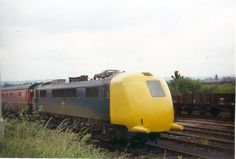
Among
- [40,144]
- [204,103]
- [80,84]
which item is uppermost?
[80,84]

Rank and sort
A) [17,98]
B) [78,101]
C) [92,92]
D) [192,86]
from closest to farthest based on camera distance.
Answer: [192,86], [92,92], [78,101], [17,98]

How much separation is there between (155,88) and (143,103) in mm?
308

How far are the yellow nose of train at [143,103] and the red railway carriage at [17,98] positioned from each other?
6.77 feet

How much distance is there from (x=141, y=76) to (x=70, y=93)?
202cm

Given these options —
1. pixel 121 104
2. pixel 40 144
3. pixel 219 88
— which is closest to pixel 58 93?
pixel 40 144

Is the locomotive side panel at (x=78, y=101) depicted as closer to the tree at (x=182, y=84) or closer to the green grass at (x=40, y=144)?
the green grass at (x=40, y=144)

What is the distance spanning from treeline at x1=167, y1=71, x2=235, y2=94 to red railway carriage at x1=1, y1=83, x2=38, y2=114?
2.78m

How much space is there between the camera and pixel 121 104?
21.1ft

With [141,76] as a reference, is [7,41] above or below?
above

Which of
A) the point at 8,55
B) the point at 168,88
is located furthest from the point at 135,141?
the point at 8,55

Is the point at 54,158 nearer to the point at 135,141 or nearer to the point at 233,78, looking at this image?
the point at 135,141

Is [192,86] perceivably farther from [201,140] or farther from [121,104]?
[121,104]

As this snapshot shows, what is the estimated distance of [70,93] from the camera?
26.4 ft

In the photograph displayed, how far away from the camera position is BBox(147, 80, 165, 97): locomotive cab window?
633 centimetres
